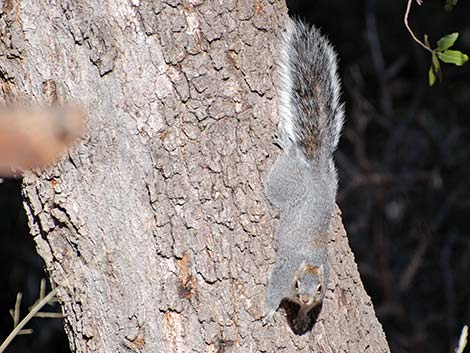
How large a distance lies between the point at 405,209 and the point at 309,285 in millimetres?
2716

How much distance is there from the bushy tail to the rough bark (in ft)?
0.27

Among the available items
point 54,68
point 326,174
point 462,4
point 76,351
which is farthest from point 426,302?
point 54,68

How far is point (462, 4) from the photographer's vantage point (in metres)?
5.34

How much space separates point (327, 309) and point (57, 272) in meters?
0.63

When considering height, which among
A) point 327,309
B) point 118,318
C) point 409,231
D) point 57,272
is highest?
point 57,272

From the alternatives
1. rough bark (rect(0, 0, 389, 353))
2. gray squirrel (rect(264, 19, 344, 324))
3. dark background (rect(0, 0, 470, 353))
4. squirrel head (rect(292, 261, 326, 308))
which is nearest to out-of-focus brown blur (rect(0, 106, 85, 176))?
rough bark (rect(0, 0, 389, 353))

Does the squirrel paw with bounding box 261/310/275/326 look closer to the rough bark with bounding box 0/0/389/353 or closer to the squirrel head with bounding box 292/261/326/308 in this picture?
the rough bark with bounding box 0/0/389/353

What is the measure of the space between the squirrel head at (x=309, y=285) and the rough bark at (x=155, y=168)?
0.65 ft

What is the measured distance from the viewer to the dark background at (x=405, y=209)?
13.7ft

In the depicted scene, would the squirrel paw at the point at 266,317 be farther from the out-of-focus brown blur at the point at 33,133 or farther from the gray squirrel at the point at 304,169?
the out-of-focus brown blur at the point at 33,133

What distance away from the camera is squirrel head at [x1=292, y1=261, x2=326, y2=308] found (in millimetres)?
1824

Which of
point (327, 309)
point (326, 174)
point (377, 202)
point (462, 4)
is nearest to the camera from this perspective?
point (327, 309)

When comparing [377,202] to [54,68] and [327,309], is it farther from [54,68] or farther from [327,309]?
[54,68]

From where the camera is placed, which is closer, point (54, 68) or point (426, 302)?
point (54, 68)
